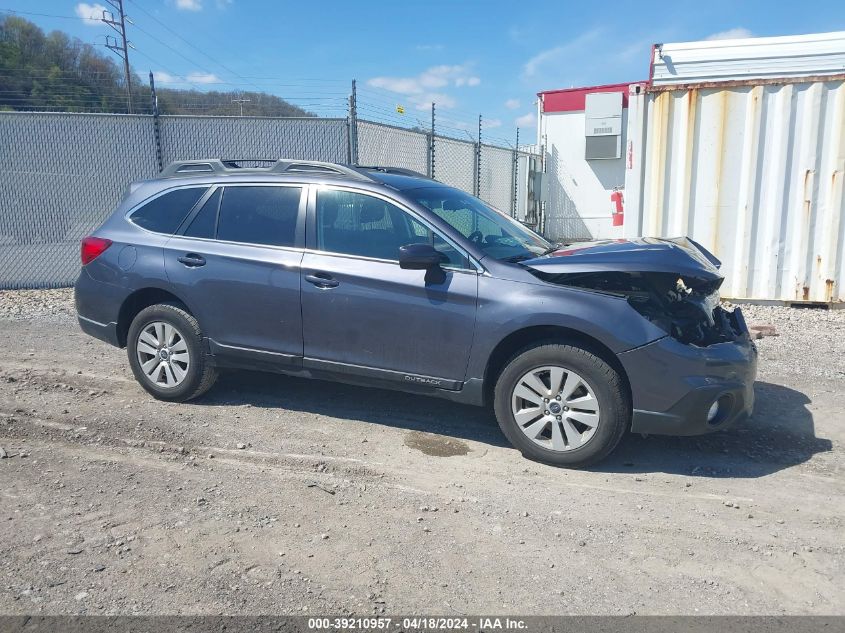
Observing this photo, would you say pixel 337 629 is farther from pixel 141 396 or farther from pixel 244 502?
pixel 141 396

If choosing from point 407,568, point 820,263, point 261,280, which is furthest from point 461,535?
point 820,263

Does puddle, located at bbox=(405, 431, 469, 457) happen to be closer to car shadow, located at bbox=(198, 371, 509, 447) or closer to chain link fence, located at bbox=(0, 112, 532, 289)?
car shadow, located at bbox=(198, 371, 509, 447)

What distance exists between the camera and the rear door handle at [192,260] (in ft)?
17.2

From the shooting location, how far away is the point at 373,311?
184 inches

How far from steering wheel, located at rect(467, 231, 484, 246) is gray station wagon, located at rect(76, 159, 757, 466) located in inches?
0.6

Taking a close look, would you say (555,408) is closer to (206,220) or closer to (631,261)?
(631,261)

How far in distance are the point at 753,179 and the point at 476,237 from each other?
5.45 metres

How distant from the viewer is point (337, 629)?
2789mm

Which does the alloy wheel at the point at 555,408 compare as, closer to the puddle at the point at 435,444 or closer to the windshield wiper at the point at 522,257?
the puddle at the point at 435,444

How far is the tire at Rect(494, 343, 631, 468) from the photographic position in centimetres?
414

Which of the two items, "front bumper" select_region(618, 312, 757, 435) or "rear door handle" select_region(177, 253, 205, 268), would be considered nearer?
"front bumper" select_region(618, 312, 757, 435)

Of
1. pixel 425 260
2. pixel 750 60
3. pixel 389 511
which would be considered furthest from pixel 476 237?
pixel 750 60

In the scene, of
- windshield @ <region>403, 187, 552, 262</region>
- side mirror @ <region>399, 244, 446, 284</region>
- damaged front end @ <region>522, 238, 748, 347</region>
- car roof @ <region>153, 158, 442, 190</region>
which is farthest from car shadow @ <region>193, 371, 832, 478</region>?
car roof @ <region>153, 158, 442, 190</region>

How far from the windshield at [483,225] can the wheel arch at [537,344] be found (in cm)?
55
